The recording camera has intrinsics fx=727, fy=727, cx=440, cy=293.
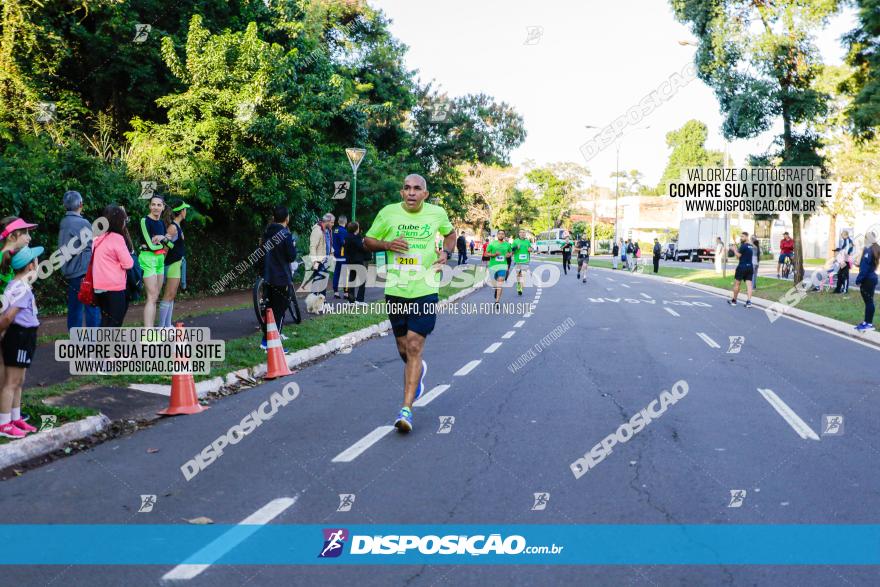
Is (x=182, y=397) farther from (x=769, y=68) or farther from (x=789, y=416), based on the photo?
(x=769, y=68)

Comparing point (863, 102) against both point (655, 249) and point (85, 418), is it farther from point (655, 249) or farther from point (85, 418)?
point (655, 249)

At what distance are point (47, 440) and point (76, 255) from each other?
4.13 m

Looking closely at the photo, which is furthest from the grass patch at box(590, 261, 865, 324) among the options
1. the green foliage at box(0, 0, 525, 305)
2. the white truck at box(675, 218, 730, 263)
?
the white truck at box(675, 218, 730, 263)

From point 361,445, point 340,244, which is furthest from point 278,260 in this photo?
point 340,244

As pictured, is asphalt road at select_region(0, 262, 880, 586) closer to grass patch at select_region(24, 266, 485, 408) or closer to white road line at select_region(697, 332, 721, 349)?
grass patch at select_region(24, 266, 485, 408)

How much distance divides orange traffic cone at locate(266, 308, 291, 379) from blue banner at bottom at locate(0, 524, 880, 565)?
4814mm

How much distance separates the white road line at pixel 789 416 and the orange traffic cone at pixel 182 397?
5589mm

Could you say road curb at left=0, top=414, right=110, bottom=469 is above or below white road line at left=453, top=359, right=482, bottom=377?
above

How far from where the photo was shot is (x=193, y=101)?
1705cm

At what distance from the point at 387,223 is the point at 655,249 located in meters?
36.2

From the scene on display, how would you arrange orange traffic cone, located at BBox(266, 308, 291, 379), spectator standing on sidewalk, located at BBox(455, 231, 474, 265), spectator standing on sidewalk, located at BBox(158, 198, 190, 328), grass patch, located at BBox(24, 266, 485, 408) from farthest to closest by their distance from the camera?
spectator standing on sidewalk, located at BBox(455, 231, 474, 265) < spectator standing on sidewalk, located at BBox(158, 198, 190, 328) < orange traffic cone, located at BBox(266, 308, 291, 379) < grass patch, located at BBox(24, 266, 485, 408)

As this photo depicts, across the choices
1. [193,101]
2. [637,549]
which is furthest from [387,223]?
[193,101]

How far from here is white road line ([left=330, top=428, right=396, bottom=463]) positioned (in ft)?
17.9

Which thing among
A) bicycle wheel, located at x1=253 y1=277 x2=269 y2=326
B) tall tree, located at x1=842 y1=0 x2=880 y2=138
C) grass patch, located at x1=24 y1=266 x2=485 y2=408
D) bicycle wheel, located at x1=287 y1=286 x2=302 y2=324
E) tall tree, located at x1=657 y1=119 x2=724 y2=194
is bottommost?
grass patch, located at x1=24 y1=266 x2=485 y2=408
